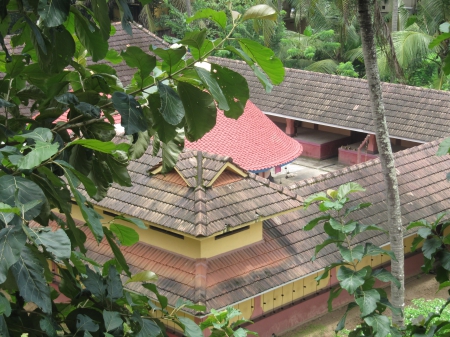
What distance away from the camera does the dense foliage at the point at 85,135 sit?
7.17ft

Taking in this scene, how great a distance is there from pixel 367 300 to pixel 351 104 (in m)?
17.6

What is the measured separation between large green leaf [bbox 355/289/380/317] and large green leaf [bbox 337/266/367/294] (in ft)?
0.33

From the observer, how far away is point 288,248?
38.9 ft

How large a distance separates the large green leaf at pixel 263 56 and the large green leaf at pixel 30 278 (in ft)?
3.64

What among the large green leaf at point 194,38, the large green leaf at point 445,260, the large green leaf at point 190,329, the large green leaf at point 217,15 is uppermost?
the large green leaf at point 217,15

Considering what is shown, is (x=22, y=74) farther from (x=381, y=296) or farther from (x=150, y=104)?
(x=381, y=296)

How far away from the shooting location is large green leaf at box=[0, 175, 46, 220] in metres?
2.22

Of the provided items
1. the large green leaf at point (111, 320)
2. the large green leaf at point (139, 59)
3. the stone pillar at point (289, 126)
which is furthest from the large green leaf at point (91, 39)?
the stone pillar at point (289, 126)

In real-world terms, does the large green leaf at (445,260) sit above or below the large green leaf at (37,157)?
below

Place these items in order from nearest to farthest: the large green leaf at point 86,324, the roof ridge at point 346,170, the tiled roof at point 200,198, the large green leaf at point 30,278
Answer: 1. the large green leaf at point 30,278
2. the large green leaf at point 86,324
3. the tiled roof at point 200,198
4. the roof ridge at point 346,170

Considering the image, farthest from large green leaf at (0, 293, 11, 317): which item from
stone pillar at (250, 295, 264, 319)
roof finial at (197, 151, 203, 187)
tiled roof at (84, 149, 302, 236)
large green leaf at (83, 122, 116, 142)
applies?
stone pillar at (250, 295, 264, 319)

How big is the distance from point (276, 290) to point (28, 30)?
890 cm

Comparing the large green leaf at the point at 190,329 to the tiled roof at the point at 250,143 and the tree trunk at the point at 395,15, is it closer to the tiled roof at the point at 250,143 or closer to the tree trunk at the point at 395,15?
the tiled roof at the point at 250,143

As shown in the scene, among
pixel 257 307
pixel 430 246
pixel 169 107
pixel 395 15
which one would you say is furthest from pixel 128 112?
pixel 395 15
